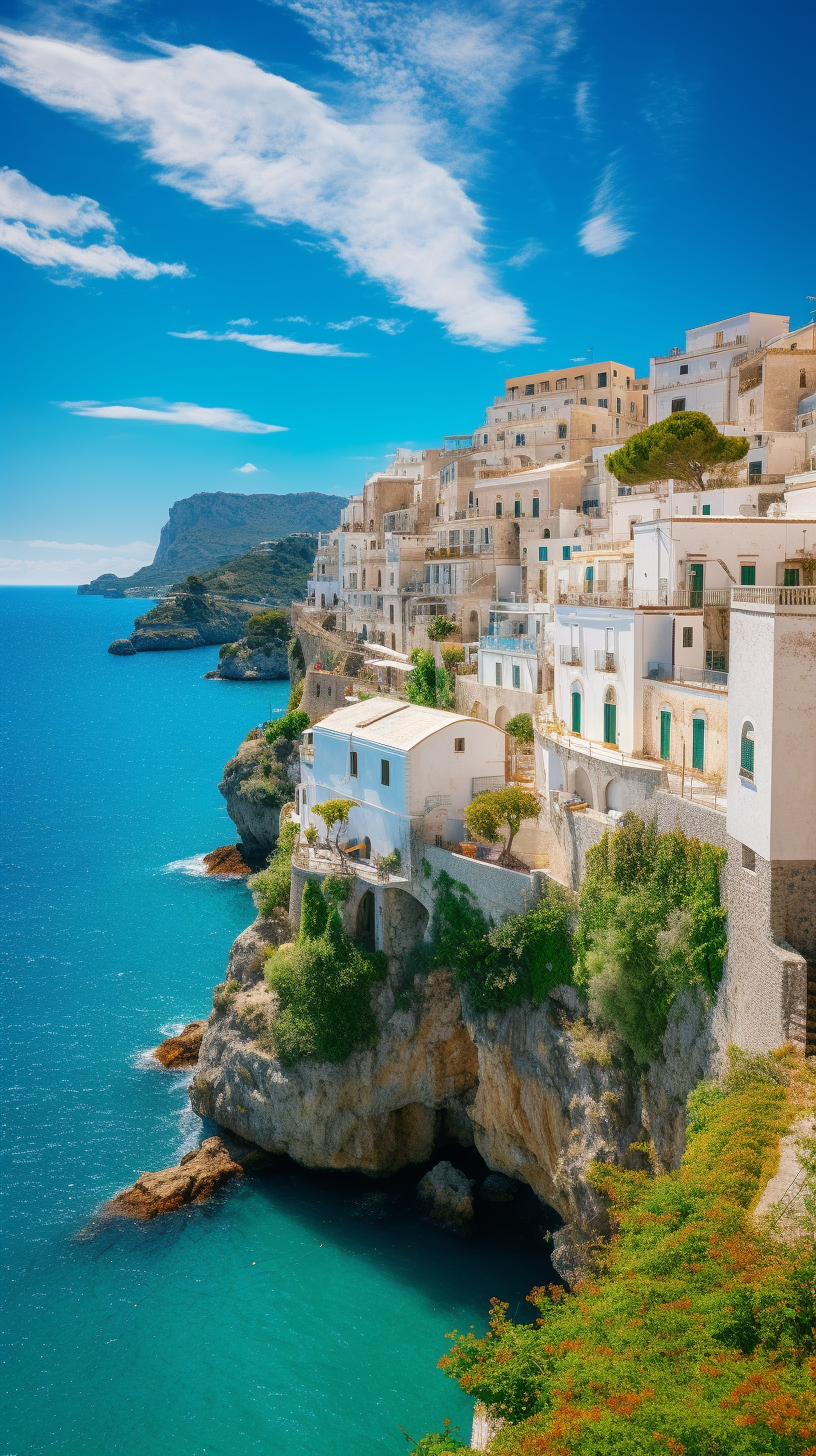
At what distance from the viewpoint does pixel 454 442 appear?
69750 mm

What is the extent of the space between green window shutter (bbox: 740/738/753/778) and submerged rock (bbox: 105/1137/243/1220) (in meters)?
22.2

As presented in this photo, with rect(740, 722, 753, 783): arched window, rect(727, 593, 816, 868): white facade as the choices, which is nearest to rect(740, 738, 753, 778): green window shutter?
rect(740, 722, 753, 783): arched window

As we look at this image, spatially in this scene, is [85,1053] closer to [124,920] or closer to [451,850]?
[124,920]

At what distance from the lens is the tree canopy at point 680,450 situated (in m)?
34.7

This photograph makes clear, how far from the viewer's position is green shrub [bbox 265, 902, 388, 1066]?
3136cm

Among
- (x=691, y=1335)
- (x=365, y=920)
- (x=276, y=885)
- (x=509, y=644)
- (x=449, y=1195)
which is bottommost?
(x=449, y=1195)

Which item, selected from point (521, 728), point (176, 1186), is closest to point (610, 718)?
point (521, 728)

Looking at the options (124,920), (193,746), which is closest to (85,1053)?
(124,920)

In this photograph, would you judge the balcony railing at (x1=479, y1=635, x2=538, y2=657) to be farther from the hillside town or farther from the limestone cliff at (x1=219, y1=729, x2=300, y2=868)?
the limestone cliff at (x1=219, y1=729, x2=300, y2=868)

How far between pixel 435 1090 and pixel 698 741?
1401cm

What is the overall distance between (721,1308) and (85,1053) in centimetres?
3295

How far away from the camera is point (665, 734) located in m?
26.7

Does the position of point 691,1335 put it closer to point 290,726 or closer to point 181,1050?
point 181,1050

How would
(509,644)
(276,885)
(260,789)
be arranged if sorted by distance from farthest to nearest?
1. (260,789)
2. (509,644)
3. (276,885)
